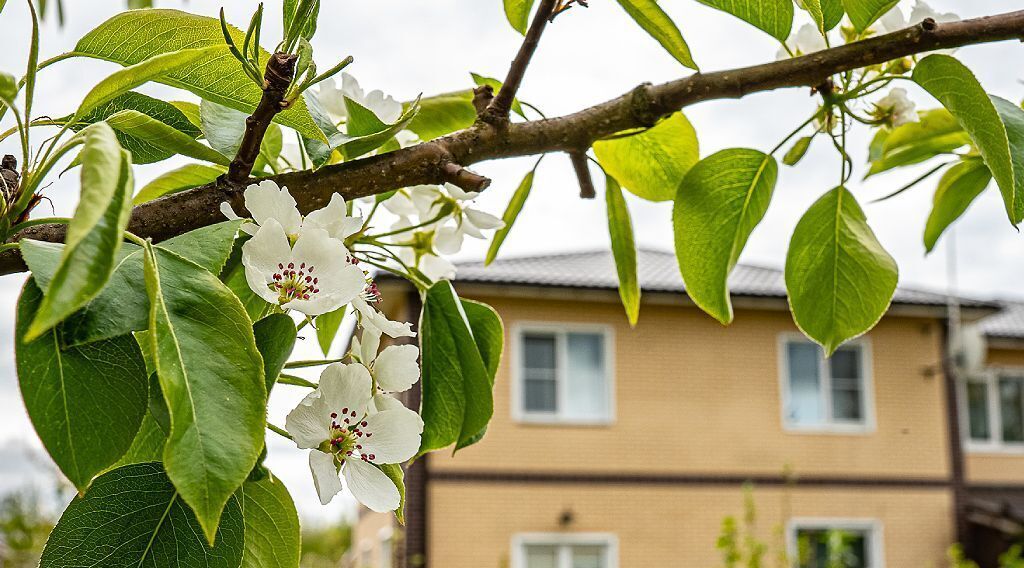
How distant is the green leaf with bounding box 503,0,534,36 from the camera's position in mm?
613

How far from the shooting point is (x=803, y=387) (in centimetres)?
1183

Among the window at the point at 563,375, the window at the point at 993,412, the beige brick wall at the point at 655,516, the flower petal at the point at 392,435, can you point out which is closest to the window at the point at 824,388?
the beige brick wall at the point at 655,516

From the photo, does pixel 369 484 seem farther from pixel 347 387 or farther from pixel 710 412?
pixel 710 412

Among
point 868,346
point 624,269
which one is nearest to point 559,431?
point 868,346

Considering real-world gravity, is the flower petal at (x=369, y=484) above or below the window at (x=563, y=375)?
below

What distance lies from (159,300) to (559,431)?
10723 millimetres

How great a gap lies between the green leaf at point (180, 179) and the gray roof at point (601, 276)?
30.9 ft

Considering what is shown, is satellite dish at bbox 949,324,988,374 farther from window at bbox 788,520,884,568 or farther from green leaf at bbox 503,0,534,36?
green leaf at bbox 503,0,534,36

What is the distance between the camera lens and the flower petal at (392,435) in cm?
44

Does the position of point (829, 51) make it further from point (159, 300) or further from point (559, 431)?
point (559, 431)

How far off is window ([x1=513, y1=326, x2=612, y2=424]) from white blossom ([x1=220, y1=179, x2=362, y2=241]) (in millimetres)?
10440

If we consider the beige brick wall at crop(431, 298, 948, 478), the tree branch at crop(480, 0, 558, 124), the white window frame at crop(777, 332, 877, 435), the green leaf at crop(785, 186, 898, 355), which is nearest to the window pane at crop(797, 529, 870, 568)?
the beige brick wall at crop(431, 298, 948, 478)

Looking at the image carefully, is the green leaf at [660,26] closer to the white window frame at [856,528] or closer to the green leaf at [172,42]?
the green leaf at [172,42]

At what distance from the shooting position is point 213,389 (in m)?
0.32
